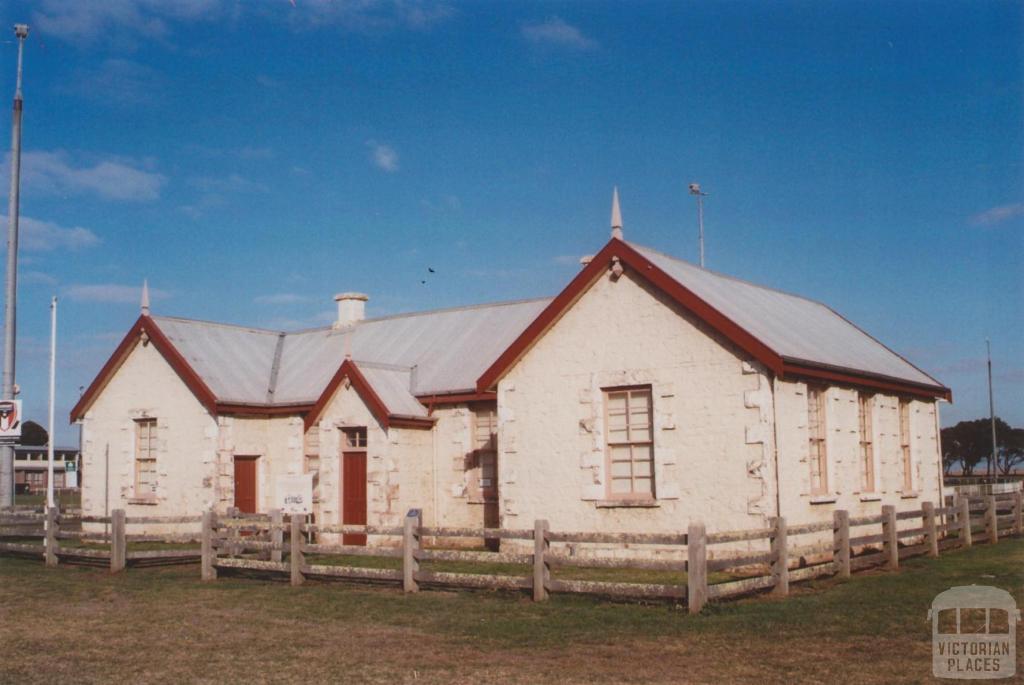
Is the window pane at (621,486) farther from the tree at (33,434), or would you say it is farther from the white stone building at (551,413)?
the tree at (33,434)

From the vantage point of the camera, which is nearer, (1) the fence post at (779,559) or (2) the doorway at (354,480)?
(1) the fence post at (779,559)

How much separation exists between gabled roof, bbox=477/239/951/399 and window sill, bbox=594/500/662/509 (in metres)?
3.22

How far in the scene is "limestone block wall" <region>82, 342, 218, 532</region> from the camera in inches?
999

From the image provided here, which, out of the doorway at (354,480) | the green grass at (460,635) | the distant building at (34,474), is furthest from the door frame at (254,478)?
the distant building at (34,474)

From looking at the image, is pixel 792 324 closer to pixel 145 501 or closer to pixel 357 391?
pixel 357 391

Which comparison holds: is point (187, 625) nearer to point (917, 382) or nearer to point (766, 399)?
point (766, 399)

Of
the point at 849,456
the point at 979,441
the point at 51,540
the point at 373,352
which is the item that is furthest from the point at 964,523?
the point at 979,441

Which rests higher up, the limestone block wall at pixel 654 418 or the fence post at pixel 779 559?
the limestone block wall at pixel 654 418

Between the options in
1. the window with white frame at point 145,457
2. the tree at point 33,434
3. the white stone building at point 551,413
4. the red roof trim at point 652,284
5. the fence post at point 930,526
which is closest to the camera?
the red roof trim at point 652,284

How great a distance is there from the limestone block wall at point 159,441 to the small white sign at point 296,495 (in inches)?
303

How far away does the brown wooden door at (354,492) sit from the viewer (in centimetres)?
2350

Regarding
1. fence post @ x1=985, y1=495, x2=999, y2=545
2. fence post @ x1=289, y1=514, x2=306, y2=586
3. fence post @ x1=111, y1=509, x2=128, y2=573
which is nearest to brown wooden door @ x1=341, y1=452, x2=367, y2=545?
fence post @ x1=111, y1=509, x2=128, y2=573

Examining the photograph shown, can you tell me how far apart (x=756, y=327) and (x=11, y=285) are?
1962 centimetres

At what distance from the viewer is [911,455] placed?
22.5m
